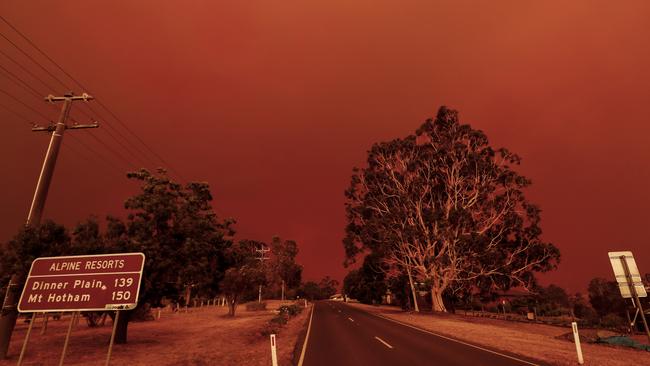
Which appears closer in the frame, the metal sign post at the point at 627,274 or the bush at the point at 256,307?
the metal sign post at the point at 627,274

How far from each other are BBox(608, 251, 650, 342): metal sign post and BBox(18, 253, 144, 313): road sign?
53.3 ft

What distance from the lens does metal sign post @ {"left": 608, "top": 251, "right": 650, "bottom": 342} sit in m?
12.2

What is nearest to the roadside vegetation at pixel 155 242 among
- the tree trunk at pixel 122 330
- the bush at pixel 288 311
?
the tree trunk at pixel 122 330

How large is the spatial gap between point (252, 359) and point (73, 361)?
26.0 feet

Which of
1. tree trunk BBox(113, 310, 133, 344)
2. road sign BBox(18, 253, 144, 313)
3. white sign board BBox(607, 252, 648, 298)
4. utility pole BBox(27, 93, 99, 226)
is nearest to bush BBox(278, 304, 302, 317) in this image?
tree trunk BBox(113, 310, 133, 344)

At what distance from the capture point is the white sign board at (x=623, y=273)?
12.2 m

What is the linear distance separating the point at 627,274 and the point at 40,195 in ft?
79.7

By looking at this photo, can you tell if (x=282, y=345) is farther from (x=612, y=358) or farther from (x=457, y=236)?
(x=457, y=236)

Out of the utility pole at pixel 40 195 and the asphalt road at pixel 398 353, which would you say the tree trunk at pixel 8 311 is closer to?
the utility pole at pixel 40 195

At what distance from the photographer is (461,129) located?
136 feet

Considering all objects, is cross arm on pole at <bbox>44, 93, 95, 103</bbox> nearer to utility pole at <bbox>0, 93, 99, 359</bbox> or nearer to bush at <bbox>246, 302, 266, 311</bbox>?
utility pole at <bbox>0, 93, 99, 359</bbox>

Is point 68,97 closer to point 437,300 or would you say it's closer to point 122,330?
point 122,330

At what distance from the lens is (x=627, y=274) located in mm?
12477

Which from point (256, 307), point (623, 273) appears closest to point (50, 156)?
point (623, 273)
